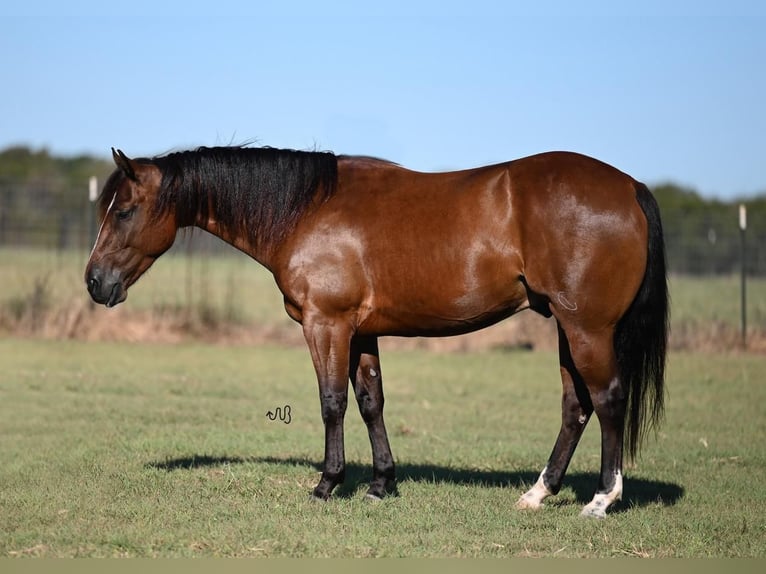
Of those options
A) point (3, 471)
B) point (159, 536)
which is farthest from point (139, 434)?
point (159, 536)

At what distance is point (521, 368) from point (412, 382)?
6.65ft

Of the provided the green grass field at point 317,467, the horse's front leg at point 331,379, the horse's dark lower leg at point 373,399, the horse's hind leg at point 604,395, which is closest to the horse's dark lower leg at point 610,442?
the horse's hind leg at point 604,395

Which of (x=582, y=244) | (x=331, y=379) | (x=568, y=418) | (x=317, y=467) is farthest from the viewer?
(x=317, y=467)

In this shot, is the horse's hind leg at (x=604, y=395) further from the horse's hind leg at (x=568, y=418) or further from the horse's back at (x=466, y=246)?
the horse's hind leg at (x=568, y=418)

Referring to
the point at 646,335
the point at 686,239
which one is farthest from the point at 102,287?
the point at 686,239

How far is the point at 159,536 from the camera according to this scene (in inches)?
202

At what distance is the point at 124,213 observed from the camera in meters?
6.37

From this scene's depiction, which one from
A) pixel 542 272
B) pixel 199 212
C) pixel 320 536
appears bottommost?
pixel 320 536

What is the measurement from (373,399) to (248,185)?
167 centimetres

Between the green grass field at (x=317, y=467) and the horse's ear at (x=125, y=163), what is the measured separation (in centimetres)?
210

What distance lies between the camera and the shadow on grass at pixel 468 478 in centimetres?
654

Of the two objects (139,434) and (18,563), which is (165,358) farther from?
(18,563)

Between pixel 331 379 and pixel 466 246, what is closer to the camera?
pixel 466 246

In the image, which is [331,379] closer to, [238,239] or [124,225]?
[238,239]
